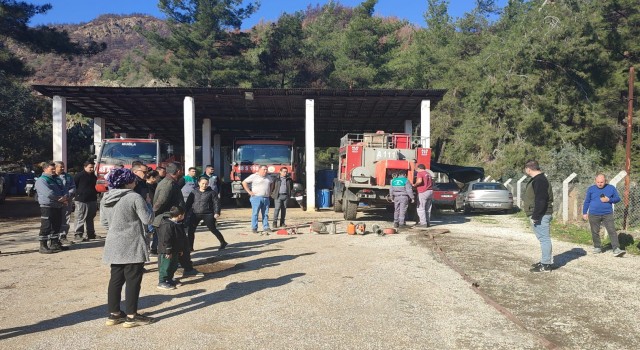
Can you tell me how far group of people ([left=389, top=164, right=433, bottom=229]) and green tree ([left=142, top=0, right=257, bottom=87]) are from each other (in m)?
30.5

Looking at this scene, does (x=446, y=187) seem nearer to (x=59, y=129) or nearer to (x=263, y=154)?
(x=263, y=154)

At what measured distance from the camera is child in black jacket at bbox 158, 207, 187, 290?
619 centimetres

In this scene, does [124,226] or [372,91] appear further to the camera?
[372,91]

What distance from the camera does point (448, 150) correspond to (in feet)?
140

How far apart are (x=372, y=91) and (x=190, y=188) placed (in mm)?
11684

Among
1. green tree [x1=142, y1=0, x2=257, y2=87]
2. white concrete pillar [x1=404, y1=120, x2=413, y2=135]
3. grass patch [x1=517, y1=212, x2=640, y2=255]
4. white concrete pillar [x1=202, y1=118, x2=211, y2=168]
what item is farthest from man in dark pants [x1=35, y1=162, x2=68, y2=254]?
green tree [x1=142, y1=0, x2=257, y2=87]

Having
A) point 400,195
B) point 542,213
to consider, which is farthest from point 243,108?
point 542,213

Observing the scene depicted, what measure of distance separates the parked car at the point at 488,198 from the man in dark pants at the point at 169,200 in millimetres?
13950

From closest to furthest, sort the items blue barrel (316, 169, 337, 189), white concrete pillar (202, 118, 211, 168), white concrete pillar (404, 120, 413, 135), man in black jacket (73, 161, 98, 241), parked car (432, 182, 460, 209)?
man in black jacket (73, 161, 98, 241) → parked car (432, 182, 460, 209) → blue barrel (316, 169, 337, 189) → white concrete pillar (202, 118, 211, 168) → white concrete pillar (404, 120, 413, 135)

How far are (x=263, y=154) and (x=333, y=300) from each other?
13845mm

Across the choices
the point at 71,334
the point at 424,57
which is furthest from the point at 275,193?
the point at 424,57

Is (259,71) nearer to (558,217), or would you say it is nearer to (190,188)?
(558,217)

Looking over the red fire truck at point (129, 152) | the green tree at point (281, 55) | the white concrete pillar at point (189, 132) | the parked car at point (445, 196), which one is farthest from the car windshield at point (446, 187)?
the green tree at point (281, 55)

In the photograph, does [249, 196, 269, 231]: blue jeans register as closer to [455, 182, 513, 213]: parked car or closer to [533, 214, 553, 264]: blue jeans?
[533, 214, 553, 264]: blue jeans
